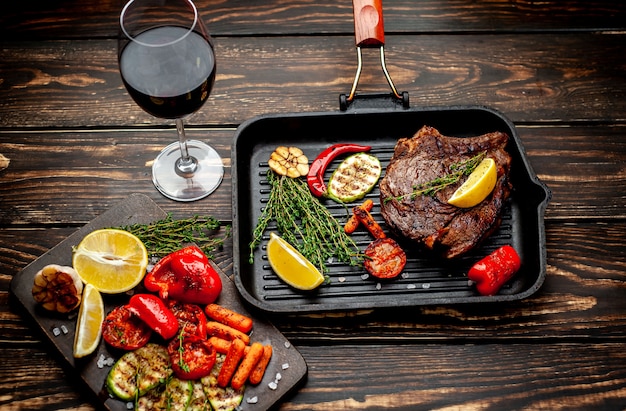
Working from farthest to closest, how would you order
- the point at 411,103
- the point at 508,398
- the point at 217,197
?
the point at 411,103 → the point at 217,197 → the point at 508,398

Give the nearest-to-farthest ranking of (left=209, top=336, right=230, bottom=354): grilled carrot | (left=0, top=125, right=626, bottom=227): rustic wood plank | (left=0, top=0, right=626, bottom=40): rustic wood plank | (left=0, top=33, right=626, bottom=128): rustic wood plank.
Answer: (left=209, top=336, right=230, bottom=354): grilled carrot, (left=0, top=125, right=626, bottom=227): rustic wood plank, (left=0, top=33, right=626, bottom=128): rustic wood plank, (left=0, top=0, right=626, bottom=40): rustic wood plank

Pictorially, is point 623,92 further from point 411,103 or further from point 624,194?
point 411,103

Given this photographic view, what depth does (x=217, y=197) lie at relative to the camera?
303 cm

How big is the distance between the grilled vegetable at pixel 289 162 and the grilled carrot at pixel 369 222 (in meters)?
0.32

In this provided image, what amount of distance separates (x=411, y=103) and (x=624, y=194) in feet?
3.59

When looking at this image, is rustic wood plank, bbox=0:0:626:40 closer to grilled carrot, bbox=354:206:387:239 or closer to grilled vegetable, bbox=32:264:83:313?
grilled carrot, bbox=354:206:387:239

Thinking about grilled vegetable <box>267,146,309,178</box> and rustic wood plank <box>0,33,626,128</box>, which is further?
rustic wood plank <box>0,33,626,128</box>

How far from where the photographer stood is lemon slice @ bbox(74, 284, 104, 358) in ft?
8.35

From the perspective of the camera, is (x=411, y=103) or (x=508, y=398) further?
(x=411, y=103)

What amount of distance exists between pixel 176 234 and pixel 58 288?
21.0 inches

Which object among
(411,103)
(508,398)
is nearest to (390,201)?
(411,103)

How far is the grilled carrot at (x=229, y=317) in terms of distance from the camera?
264cm

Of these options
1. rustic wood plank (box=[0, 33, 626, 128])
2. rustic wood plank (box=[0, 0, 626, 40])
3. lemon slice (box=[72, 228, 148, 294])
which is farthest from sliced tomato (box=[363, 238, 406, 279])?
rustic wood plank (box=[0, 0, 626, 40])

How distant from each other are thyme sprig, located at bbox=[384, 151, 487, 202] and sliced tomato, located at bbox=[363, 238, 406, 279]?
20 cm
